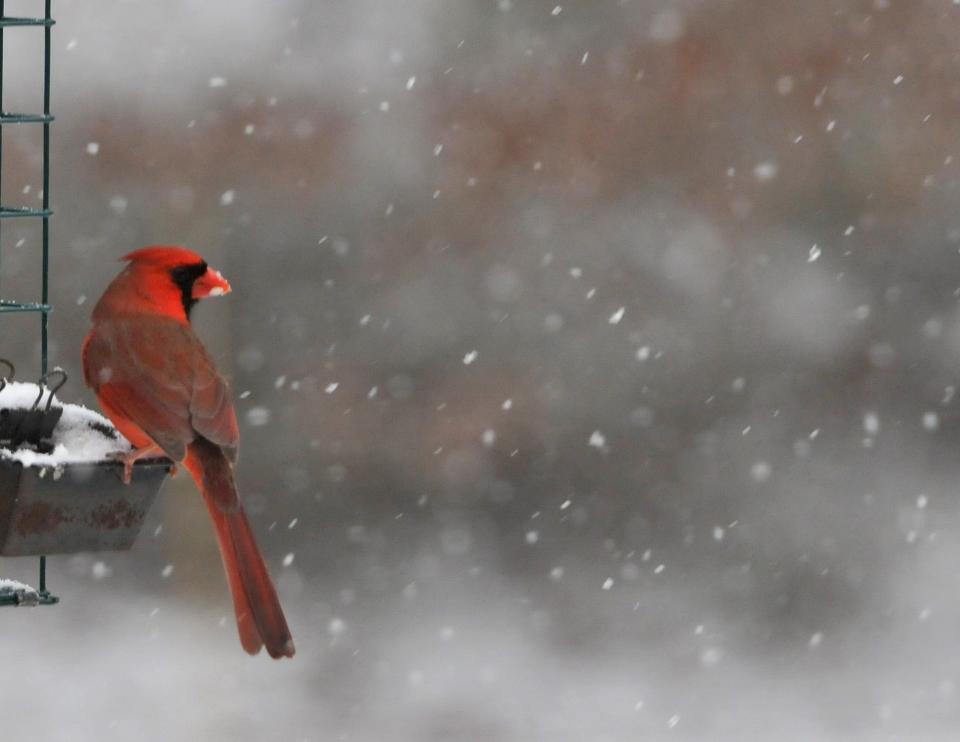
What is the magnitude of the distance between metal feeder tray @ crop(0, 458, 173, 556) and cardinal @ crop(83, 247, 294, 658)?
5 cm

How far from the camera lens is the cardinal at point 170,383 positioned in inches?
149

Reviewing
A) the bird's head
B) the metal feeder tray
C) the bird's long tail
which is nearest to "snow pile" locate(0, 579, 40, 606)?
the metal feeder tray

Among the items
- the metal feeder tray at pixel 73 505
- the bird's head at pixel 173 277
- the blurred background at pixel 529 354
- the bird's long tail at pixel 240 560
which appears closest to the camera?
the bird's long tail at pixel 240 560

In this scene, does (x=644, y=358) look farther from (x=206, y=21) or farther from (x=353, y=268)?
(x=206, y=21)

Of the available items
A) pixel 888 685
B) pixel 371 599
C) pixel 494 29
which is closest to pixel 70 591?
pixel 371 599

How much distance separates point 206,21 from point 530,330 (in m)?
2.61

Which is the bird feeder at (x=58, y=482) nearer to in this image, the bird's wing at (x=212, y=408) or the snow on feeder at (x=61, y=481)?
the snow on feeder at (x=61, y=481)

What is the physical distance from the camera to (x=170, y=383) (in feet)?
12.6

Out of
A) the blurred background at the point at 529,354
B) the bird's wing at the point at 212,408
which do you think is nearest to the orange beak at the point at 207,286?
the bird's wing at the point at 212,408

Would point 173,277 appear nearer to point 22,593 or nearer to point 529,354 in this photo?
point 22,593

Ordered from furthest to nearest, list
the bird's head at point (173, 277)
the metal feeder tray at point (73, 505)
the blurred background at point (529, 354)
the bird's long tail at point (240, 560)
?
the blurred background at point (529, 354) → the bird's head at point (173, 277) → the metal feeder tray at point (73, 505) → the bird's long tail at point (240, 560)

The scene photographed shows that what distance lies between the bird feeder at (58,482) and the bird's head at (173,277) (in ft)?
0.83

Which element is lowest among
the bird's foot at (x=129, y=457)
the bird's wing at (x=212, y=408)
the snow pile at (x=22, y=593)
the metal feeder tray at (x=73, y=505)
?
the snow pile at (x=22, y=593)

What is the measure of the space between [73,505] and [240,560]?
0.36 m
